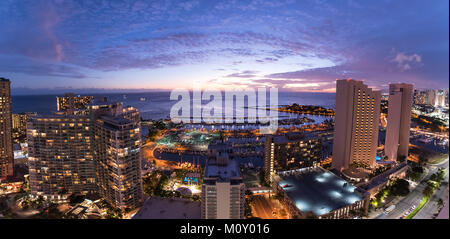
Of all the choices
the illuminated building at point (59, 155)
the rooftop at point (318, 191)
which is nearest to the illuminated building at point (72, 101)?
the illuminated building at point (59, 155)

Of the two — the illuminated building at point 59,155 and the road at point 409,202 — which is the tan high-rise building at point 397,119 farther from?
the illuminated building at point 59,155

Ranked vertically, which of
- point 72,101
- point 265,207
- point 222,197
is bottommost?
point 265,207

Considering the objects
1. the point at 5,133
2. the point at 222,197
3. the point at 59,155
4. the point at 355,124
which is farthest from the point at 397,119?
the point at 5,133

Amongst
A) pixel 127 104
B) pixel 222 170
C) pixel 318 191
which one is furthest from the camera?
pixel 127 104

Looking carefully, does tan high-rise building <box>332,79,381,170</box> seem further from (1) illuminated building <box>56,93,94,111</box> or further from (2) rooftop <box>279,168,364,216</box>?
(1) illuminated building <box>56,93,94,111</box>

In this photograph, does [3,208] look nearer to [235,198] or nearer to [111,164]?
[111,164]

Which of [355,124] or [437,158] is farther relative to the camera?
[437,158]

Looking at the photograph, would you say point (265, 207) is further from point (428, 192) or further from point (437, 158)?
point (437, 158)

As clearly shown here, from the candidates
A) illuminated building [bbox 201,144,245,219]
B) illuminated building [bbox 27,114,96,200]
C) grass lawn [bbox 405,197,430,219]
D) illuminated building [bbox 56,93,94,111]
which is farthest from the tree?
illuminated building [bbox 56,93,94,111]
